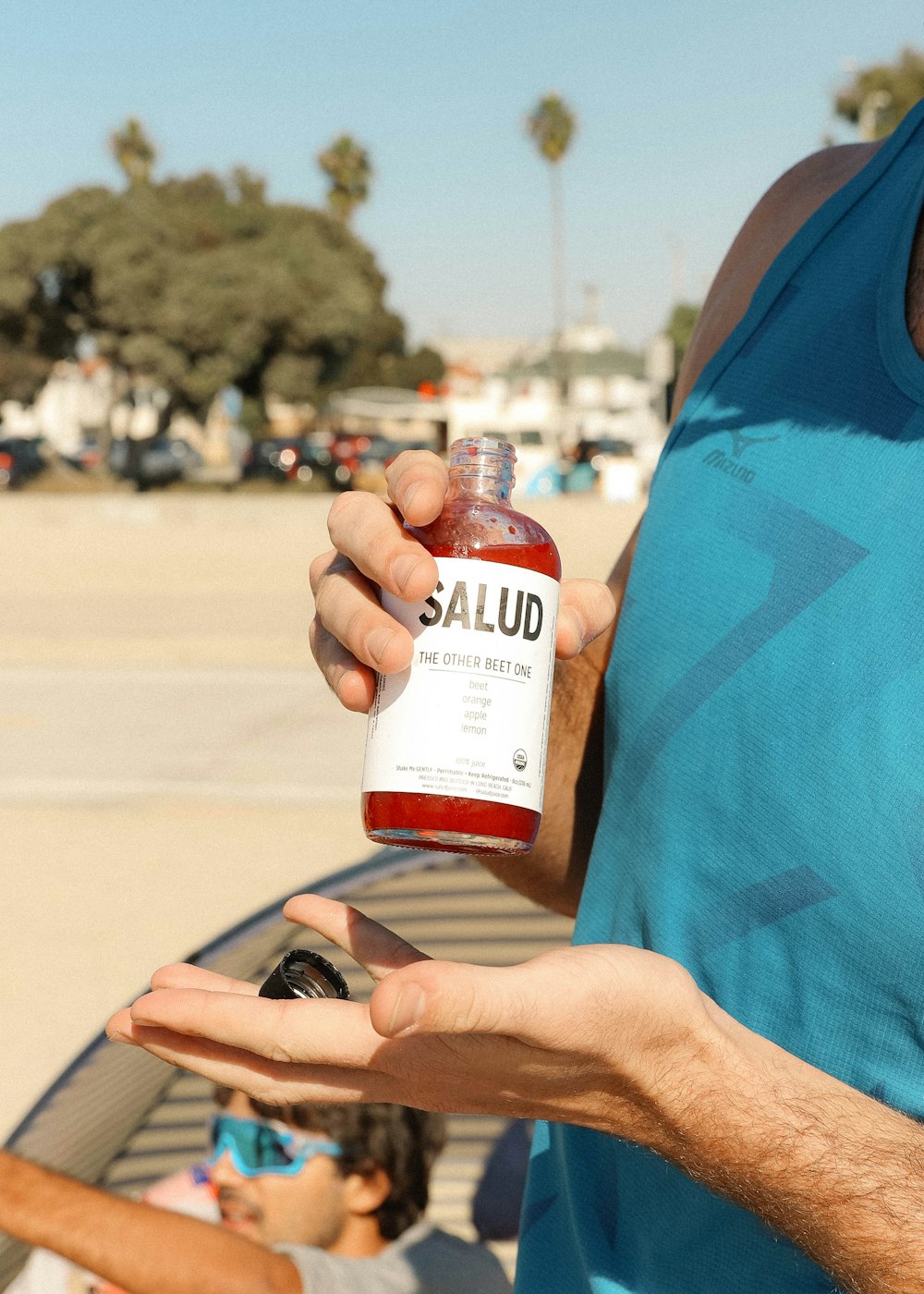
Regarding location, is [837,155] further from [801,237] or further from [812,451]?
[812,451]

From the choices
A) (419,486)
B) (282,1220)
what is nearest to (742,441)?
(419,486)

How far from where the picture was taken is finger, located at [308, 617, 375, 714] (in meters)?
1.48

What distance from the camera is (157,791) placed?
7363mm

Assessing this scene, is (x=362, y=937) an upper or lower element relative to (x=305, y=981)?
upper

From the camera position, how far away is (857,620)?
1.37m

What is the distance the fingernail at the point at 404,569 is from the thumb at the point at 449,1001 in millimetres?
406

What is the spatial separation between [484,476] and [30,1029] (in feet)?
12.0

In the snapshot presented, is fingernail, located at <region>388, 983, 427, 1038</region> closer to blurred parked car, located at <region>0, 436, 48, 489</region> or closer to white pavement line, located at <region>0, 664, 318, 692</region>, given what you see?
white pavement line, located at <region>0, 664, 318, 692</region>

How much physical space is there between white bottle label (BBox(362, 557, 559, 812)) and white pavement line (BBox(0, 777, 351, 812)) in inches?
222

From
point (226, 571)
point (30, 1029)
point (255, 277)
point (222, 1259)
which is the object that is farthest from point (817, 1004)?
point (255, 277)

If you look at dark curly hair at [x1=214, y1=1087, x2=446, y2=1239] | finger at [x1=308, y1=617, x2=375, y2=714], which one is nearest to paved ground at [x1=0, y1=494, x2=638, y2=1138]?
dark curly hair at [x1=214, y1=1087, x2=446, y2=1239]

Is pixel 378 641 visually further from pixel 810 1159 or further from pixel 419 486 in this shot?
pixel 810 1159

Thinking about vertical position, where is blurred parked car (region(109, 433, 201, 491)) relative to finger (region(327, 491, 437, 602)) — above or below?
below

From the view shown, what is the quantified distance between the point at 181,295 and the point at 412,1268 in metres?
34.6
